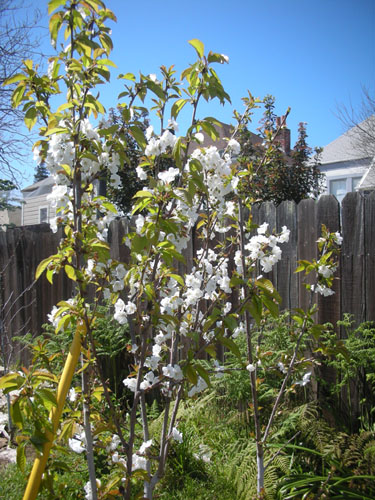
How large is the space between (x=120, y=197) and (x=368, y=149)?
10320mm

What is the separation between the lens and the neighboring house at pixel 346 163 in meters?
17.6

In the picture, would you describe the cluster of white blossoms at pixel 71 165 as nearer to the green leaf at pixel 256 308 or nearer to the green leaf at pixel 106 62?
the green leaf at pixel 106 62

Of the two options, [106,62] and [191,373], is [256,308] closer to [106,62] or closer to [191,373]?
[191,373]

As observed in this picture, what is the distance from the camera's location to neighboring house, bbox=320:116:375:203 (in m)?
17.6

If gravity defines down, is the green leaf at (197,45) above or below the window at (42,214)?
below

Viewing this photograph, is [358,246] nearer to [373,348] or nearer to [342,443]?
[373,348]

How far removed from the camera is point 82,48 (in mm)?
1482

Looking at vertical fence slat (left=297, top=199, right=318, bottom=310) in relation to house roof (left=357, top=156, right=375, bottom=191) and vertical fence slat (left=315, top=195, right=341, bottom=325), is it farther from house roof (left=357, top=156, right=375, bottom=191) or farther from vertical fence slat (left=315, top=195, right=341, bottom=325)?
house roof (left=357, top=156, right=375, bottom=191)

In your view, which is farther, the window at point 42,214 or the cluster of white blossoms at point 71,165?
the window at point 42,214

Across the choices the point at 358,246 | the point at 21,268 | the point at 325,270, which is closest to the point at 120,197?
the point at 21,268

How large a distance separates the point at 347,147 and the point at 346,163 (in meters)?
0.92

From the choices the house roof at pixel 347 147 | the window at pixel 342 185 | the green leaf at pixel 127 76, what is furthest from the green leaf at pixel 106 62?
the house roof at pixel 347 147

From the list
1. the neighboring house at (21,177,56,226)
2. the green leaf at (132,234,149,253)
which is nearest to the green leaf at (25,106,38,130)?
the green leaf at (132,234,149,253)

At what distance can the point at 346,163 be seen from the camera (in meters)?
18.0
